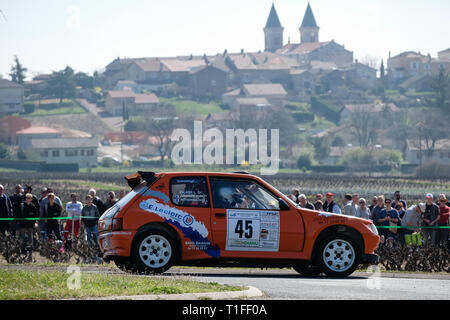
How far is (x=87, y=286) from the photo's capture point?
11.1m

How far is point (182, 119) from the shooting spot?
15325cm

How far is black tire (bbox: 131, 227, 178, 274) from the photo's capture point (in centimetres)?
1351

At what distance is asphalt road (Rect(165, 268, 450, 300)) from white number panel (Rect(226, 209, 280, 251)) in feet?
1.66

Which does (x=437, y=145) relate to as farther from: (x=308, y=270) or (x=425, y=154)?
(x=308, y=270)

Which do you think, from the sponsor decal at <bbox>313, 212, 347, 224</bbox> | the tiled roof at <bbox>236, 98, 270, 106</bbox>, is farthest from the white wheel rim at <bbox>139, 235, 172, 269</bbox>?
the tiled roof at <bbox>236, 98, 270, 106</bbox>

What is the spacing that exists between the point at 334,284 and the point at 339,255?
130 centimetres

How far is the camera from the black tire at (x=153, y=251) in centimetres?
1351

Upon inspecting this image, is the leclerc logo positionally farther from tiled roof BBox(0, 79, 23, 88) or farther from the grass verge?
tiled roof BBox(0, 79, 23, 88)

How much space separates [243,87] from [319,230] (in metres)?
177

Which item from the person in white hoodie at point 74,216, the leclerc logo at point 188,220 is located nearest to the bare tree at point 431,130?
the person in white hoodie at point 74,216

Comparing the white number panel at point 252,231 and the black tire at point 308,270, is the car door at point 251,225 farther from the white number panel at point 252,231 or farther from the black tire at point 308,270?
the black tire at point 308,270

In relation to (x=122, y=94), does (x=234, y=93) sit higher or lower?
higher

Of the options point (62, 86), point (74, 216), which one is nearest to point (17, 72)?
point (62, 86)
